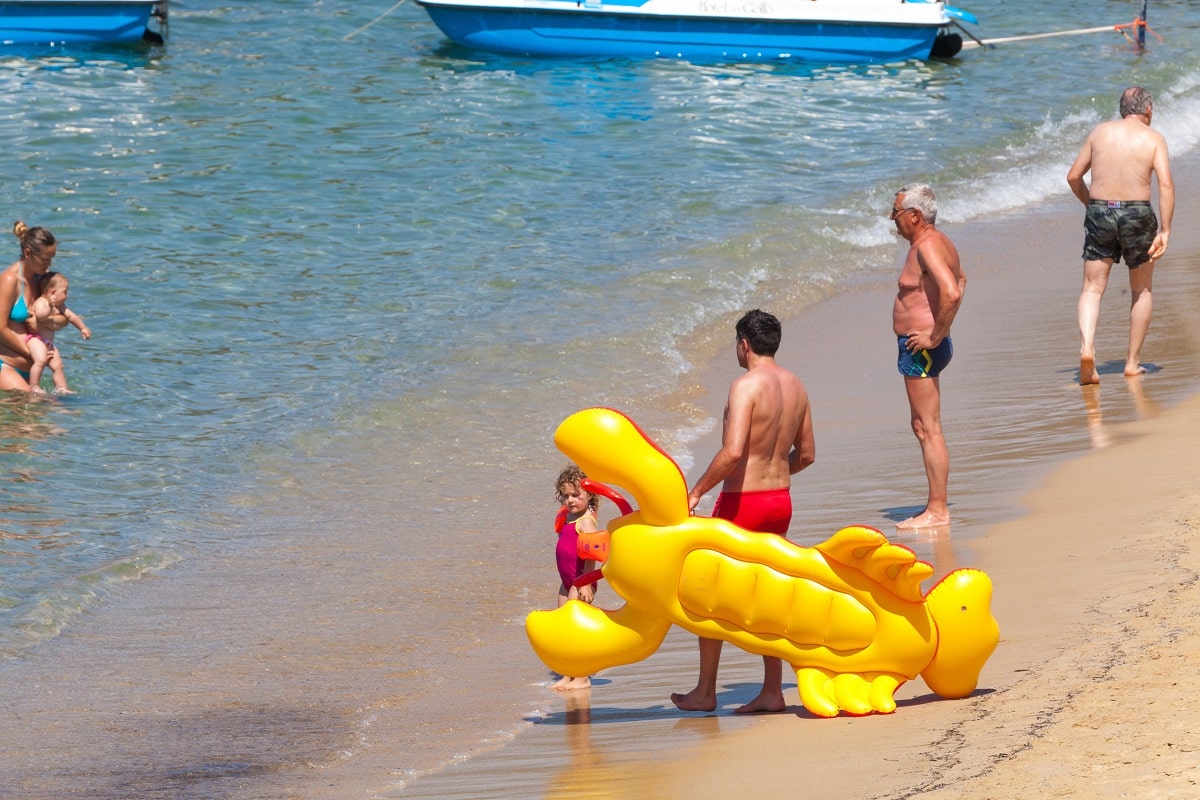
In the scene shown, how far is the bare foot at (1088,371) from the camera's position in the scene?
8.86 m

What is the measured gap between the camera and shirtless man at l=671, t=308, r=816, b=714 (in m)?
5.04

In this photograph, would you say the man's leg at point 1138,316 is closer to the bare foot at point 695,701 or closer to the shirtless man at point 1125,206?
the shirtless man at point 1125,206

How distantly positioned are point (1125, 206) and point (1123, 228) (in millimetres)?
131

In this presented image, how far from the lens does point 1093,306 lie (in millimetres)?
9023

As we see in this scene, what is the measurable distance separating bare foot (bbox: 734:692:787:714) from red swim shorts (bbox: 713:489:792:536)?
0.56 meters

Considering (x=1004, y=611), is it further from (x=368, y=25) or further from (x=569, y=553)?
(x=368, y=25)

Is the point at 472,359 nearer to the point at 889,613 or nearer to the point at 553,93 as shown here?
the point at 889,613

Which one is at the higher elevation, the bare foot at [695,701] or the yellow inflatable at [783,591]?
the yellow inflatable at [783,591]

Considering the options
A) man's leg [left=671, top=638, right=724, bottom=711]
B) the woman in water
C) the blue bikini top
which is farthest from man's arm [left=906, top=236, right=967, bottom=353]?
the blue bikini top

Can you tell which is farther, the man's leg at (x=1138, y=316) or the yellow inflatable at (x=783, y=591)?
the man's leg at (x=1138, y=316)

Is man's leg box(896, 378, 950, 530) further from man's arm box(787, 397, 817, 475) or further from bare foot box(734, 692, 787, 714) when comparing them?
bare foot box(734, 692, 787, 714)

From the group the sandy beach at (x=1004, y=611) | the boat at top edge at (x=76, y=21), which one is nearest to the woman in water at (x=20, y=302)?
the sandy beach at (x=1004, y=611)

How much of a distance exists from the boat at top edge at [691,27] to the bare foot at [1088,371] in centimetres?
1586

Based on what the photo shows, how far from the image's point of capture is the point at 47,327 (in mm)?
9773
